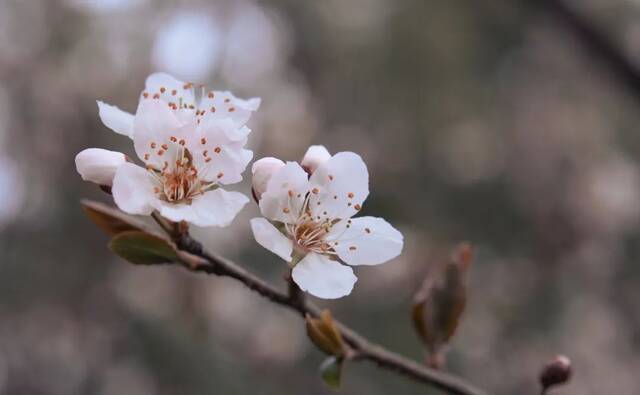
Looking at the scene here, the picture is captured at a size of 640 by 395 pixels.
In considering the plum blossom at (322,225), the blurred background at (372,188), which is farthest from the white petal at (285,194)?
the blurred background at (372,188)

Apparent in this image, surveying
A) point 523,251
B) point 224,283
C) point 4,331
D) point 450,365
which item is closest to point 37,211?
point 4,331

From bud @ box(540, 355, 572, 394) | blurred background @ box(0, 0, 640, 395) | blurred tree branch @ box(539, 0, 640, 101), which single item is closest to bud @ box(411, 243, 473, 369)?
bud @ box(540, 355, 572, 394)

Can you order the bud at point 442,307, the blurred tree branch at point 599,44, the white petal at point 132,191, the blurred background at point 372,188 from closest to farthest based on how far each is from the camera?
the white petal at point 132,191
the bud at point 442,307
the blurred tree branch at point 599,44
the blurred background at point 372,188

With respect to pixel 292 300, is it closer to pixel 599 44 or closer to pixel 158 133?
pixel 158 133

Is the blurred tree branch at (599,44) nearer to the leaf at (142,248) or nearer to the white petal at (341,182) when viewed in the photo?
the white petal at (341,182)

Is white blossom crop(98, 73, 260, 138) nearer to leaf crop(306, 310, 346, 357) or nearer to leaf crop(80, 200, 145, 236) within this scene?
leaf crop(80, 200, 145, 236)

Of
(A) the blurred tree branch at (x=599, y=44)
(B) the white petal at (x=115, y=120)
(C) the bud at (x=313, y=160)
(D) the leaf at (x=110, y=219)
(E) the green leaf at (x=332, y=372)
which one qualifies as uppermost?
(A) the blurred tree branch at (x=599, y=44)
